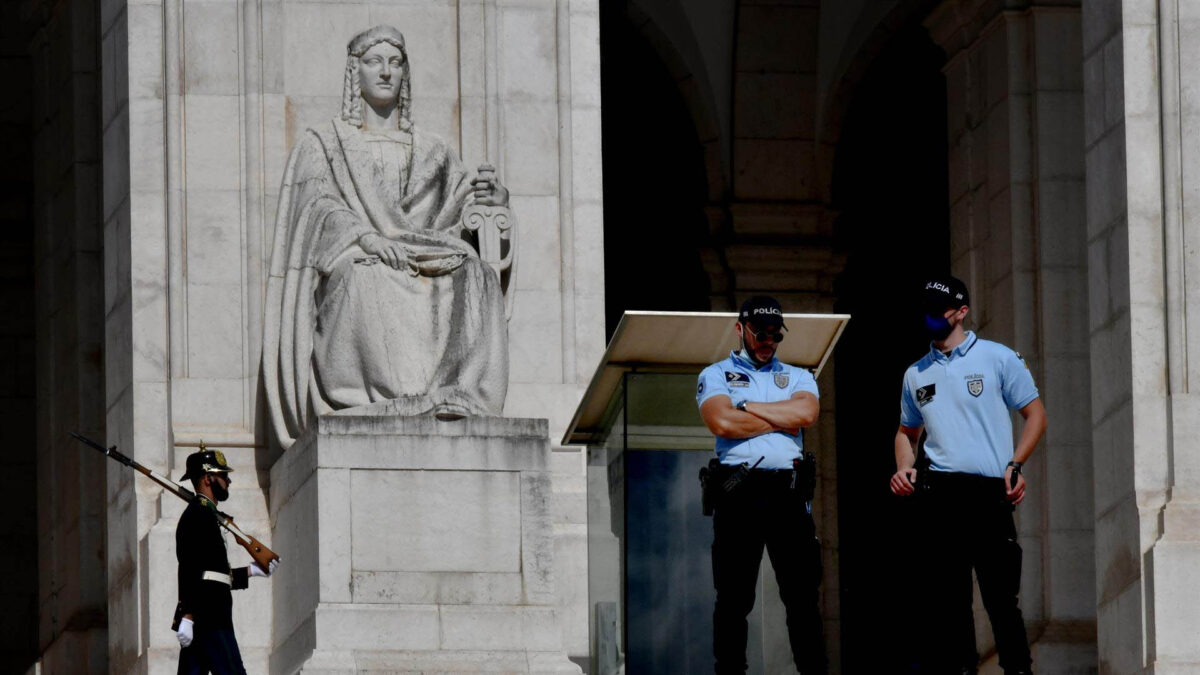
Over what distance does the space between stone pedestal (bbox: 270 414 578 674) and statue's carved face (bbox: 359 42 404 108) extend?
9.71ft

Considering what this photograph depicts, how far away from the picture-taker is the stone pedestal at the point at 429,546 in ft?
76.9

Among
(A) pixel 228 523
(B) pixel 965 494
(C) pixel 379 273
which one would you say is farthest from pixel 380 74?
(B) pixel 965 494

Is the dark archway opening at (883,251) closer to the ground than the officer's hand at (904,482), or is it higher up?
higher up


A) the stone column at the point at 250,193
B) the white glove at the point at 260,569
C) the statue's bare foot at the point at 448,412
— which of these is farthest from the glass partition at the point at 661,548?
the stone column at the point at 250,193

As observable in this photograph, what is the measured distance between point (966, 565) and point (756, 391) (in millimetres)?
1710

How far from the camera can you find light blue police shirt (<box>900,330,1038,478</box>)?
2077 cm

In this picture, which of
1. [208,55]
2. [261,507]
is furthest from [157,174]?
[261,507]

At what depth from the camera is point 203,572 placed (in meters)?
22.3

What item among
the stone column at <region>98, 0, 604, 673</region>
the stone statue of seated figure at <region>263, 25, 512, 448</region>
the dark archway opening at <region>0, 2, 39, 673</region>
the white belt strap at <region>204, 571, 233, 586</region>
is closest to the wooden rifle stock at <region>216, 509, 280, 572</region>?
the white belt strap at <region>204, 571, 233, 586</region>

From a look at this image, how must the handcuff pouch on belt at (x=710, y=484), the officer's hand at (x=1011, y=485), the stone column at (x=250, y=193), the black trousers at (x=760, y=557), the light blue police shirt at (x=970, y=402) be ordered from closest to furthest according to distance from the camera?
the officer's hand at (x=1011, y=485), the light blue police shirt at (x=970, y=402), the black trousers at (x=760, y=557), the handcuff pouch on belt at (x=710, y=484), the stone column at (x=250, y=193)

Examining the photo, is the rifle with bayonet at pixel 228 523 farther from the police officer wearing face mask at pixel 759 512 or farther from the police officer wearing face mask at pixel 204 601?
the police officer wearing face mask at pixel 759 512

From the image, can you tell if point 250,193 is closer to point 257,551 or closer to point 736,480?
point 257,551

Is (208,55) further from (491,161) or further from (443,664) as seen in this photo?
(443,664)

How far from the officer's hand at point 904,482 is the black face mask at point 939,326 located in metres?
0.84
